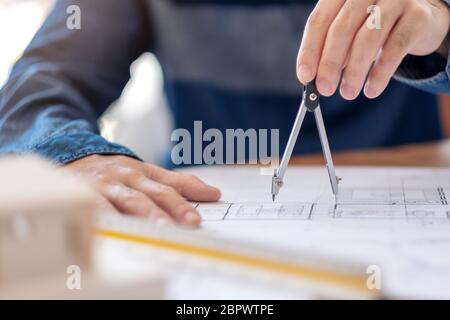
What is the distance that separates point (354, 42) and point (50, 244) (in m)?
0.49

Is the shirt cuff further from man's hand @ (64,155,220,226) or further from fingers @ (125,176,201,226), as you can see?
fingers @ (125,176,201,226)

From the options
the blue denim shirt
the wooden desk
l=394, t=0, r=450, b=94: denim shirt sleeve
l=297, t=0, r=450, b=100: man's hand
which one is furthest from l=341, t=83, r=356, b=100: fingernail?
the blue denim shirt

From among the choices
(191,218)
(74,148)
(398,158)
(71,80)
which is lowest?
(191,218)

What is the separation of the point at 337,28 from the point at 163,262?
392 mm

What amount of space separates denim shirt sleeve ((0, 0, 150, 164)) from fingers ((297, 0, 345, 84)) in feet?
0.79

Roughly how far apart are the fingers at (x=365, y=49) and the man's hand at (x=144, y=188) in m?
0.20

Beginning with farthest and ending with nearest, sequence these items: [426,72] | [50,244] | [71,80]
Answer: [71,80] < [426,72] < [50,244]

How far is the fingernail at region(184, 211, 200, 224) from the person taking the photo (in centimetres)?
73

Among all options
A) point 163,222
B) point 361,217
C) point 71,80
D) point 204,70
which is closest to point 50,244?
point 163,222

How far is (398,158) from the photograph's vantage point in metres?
1.28

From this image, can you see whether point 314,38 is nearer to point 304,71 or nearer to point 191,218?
point 304,71

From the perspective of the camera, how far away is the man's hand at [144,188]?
2.39 ft

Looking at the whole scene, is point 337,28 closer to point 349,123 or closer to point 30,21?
point 349,123

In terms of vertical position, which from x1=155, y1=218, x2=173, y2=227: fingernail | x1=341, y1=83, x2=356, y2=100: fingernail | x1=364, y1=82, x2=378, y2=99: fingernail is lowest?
x1=155, y1=218, x2=173, y2=227: fingernail
